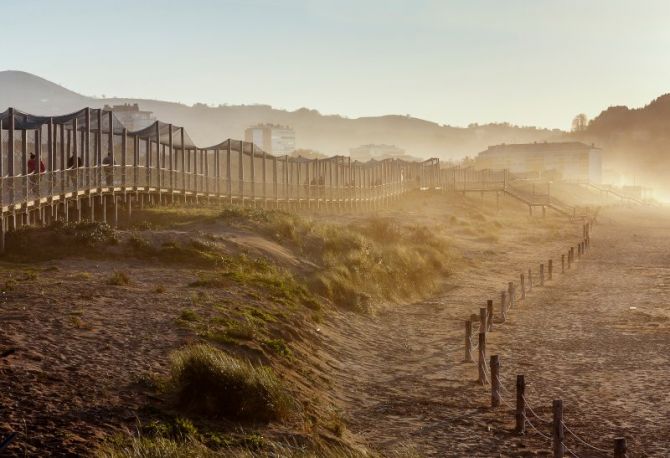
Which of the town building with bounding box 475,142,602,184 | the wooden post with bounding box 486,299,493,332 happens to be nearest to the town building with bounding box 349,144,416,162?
the town building with bounding box 475,142,602,184

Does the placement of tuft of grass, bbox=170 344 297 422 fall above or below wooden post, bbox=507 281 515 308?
above

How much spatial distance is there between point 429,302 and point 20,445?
2098 cm

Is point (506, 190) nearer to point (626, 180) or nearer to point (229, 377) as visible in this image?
point (229, 377)

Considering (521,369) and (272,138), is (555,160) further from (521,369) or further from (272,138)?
(521,369)

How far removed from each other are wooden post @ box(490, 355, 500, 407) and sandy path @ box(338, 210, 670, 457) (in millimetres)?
274

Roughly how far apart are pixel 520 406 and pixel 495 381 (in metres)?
1.58

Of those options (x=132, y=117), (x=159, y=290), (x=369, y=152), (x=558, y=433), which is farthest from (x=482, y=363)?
(x=369, y=152)

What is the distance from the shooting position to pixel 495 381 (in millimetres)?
15852

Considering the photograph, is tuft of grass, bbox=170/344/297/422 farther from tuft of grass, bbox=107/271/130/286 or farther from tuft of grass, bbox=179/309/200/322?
tuft of grass, bbox=107/271/130/286

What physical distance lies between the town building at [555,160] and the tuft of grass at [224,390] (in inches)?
3936

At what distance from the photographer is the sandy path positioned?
14.3m

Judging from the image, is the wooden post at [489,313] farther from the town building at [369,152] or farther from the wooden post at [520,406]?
the town building at [369,152]

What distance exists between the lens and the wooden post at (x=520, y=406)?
46.5ft

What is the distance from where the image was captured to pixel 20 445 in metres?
9.57
